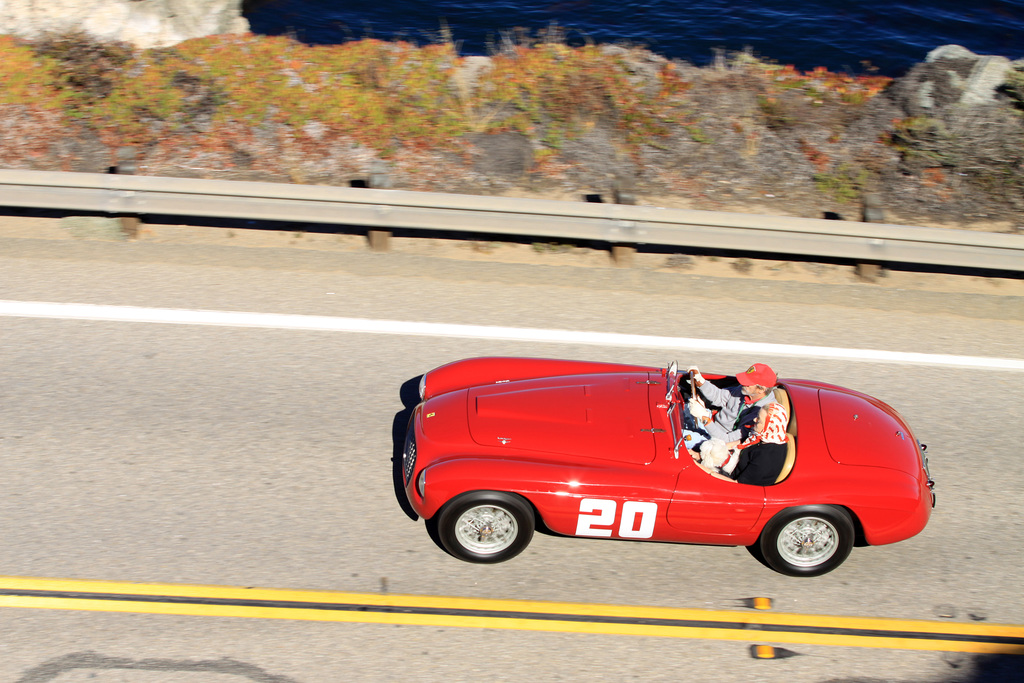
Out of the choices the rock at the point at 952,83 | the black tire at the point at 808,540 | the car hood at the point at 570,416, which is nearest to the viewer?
the black tire at the point at 808,540

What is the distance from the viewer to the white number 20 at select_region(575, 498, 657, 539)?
5605 mm

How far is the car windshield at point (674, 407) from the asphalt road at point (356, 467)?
78 centimetres

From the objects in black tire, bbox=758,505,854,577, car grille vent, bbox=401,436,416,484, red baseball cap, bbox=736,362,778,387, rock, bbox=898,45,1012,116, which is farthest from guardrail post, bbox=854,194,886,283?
car grille vent, bbox=401,436,416,484

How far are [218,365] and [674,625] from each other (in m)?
4.28

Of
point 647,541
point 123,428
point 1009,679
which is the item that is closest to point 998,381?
point 1009,679

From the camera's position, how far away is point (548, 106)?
11.5m

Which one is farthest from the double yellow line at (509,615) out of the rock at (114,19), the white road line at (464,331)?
the rock at (114,19)

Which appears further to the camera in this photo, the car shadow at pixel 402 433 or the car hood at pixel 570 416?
the car shadow at pixel 402 433

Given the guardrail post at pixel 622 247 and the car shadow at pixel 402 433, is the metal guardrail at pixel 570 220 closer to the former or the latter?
the guardrail post at pixel 622 247

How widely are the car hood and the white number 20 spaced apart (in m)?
0.30

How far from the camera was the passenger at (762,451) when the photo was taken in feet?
18.8

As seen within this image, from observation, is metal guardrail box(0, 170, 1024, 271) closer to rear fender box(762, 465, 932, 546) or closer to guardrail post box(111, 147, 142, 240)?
guardrail post box(111, 147, 142, 240)

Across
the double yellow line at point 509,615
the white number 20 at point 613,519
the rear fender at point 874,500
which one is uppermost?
the rear fender at point 874,500

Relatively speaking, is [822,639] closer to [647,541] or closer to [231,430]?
[647,541]
